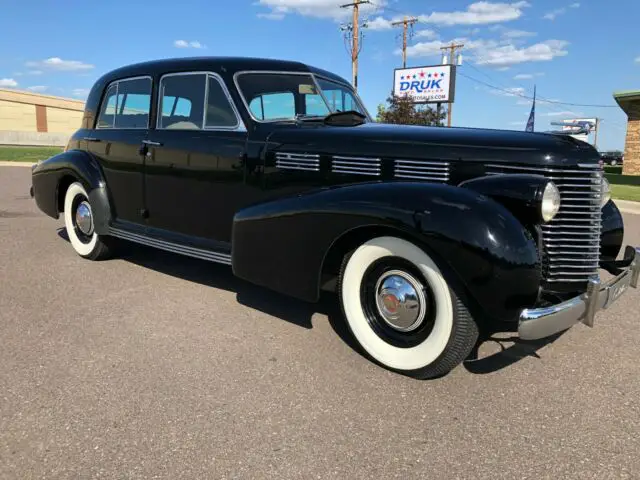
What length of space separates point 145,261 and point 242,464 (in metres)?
3.64

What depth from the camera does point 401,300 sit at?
2.93m

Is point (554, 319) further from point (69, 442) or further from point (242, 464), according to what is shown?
point (69, 442)

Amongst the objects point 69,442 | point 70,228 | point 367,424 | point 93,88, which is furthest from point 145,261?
point 367,424

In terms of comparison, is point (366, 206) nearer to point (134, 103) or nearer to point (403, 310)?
point (403, 310)

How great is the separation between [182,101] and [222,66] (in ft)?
1.75

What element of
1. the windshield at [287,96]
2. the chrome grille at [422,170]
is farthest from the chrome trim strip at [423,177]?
the windshield at [287,96]

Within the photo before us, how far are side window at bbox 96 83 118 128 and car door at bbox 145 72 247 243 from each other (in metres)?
0.85

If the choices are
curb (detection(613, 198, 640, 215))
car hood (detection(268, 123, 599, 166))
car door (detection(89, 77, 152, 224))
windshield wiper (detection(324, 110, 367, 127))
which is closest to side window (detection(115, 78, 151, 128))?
car door (detection(89, 77, 152, 224))

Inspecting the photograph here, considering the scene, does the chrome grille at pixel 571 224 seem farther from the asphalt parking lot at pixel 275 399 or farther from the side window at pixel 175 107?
the side window at pixel 175 107

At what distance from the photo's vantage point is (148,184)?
14.7 feet

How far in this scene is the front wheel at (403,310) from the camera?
9.01 feet

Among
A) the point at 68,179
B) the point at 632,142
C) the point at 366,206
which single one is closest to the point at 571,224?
the point at 366,206

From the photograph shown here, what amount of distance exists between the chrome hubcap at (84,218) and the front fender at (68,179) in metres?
0.28

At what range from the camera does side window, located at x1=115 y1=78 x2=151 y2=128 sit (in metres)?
4.61
